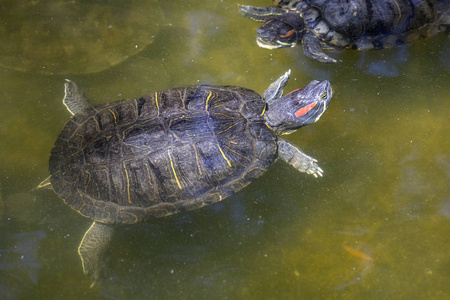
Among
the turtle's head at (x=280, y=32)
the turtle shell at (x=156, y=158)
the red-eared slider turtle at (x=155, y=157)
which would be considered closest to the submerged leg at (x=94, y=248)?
the red-eared slider turtle at (x=155, y=157)

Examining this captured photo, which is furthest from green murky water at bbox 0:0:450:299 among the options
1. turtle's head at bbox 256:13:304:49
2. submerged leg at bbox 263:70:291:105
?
submerged leg at bbox 263:70:291:105

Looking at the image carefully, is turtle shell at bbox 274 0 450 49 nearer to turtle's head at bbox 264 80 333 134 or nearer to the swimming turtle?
turtle's head at bbox 264 80 333 134

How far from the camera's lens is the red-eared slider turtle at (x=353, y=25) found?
15.7 feet

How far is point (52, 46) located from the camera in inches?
194

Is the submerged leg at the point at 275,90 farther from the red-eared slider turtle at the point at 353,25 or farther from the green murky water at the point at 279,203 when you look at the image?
the red-eared slider turtle at the point at 353,25

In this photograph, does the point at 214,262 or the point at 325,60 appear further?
the point at 325,60

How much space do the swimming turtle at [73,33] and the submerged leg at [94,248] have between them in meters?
2.39

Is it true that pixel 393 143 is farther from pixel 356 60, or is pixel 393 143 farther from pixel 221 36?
pixel 221 36

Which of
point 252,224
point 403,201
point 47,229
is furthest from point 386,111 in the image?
point 47,229

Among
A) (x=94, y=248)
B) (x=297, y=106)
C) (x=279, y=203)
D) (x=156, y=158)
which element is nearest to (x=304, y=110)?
(x=297, y=106)

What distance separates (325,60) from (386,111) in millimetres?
1138

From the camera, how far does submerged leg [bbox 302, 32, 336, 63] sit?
4820 millimetres

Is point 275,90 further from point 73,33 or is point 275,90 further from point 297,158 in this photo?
point 73,33

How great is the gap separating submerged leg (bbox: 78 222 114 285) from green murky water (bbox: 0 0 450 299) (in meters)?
0.15
